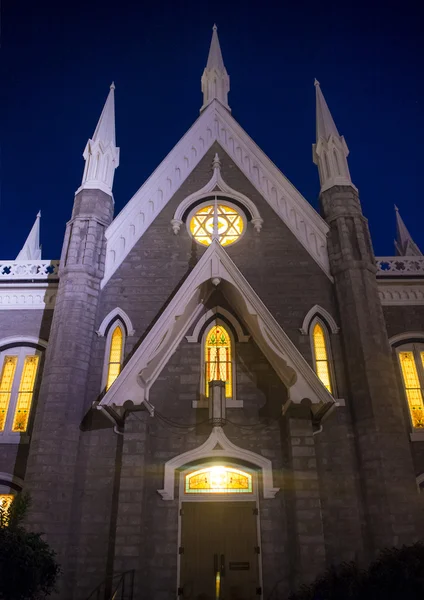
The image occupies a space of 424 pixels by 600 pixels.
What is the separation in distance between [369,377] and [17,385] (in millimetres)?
10002

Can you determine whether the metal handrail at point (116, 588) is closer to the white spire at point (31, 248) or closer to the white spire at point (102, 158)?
the white spire at point (102, 158)

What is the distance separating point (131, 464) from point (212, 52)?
63.9ft

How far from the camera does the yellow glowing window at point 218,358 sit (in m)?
13.4

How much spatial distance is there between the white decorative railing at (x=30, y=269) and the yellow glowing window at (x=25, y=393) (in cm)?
271

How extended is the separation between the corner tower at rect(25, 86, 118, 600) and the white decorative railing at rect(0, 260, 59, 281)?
126cm

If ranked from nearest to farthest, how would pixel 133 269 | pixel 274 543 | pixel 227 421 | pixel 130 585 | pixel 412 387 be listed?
pixel 130 585 → pixel 274 543 → pixel 227 421 → pixel 412 387 → pixel 133 269

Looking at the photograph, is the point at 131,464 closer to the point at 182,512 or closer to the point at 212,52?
the point at 182,512

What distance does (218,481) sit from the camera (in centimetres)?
1231

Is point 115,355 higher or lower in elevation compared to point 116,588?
higher

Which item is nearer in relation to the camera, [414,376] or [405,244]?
[414,376]

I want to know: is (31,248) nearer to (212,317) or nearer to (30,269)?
(30,269)

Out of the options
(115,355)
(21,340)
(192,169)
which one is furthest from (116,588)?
(192,169)

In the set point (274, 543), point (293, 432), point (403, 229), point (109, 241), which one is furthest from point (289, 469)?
point (403, 229)

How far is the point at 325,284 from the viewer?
1479 centimetres
